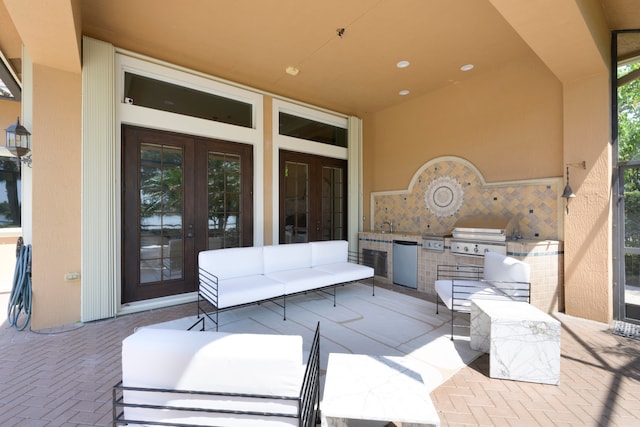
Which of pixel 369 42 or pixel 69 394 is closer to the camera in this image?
pixel 69 394

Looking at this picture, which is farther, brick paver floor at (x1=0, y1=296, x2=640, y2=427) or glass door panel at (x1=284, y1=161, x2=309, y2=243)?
glass door panel at (x1=284, y1=161, x2=309, y2=243)

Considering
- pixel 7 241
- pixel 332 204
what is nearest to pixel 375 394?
pixel 332 204

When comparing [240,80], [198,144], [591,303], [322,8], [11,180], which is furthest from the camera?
[11,180]

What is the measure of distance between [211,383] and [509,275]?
128 inches

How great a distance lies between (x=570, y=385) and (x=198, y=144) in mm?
→ 4908

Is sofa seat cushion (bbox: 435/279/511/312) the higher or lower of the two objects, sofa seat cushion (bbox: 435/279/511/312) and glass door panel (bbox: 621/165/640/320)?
the lower

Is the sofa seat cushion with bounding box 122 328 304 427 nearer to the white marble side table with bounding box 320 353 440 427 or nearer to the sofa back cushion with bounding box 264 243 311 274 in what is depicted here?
the white marble side table with bounding box 320 353 440 427

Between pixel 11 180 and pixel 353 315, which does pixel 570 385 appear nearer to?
pixel 353 315

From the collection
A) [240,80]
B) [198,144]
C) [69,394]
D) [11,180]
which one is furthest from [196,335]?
[11,180]

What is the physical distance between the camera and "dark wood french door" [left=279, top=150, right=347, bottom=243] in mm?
5301

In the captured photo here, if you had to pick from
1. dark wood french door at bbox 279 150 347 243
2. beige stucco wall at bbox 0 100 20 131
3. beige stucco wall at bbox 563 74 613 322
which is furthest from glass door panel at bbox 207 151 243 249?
beige stucco wall at bbox 563 74 613 322

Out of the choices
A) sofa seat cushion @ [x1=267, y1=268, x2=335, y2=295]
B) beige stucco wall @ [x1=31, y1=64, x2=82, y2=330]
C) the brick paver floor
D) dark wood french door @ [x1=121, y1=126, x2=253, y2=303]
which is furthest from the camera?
dark wood french door @ [x1=121, y1=126, x2=253, y2=303]

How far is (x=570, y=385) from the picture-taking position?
2.20 meters

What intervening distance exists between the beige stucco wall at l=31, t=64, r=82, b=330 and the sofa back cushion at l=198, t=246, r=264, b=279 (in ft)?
4.95
